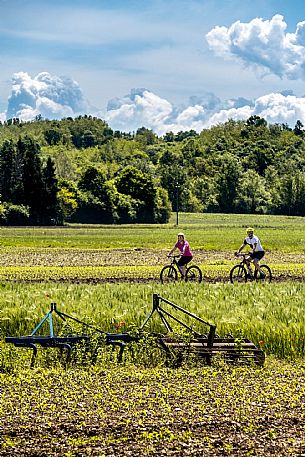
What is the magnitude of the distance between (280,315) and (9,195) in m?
85.8

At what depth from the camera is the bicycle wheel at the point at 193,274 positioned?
86.6 ft

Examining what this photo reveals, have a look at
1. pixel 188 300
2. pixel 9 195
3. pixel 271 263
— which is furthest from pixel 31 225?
pixel 188 300

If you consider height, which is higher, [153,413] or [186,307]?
[186,307]

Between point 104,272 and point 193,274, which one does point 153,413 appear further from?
point 104,272

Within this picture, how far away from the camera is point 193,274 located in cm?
2642

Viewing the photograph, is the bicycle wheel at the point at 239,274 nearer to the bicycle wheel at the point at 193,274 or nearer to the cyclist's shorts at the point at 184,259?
the bicycle wheel at the point at 193,274

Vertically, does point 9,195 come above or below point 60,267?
above

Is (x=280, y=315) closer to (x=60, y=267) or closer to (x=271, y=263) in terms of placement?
(x=60, y=267)

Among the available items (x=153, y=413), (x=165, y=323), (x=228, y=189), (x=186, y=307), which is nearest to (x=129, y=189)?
(x=228, y=189)

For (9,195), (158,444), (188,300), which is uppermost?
(9,195)

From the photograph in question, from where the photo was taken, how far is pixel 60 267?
113 ft

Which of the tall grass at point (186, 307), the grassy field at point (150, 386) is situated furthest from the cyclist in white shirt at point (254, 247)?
the tall grass at point (186, 307)

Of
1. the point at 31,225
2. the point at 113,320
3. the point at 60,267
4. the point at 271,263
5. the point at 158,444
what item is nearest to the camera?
the point at 158,444

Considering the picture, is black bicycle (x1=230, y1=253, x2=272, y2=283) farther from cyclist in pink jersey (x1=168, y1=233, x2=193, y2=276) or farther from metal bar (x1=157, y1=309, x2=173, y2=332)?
metal bar (x1=157, y1=309, x2=173, y2=332)
